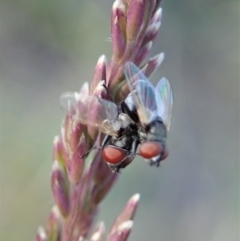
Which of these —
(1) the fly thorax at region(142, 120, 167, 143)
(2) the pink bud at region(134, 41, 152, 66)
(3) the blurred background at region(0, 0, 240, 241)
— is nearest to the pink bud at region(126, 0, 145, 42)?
(2) the pink bud at region(134, 41, 152, 66)

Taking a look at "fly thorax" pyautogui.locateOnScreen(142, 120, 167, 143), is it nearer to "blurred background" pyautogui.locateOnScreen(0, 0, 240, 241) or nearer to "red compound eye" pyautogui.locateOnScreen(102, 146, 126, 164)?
"red compound eye" pyautogui.locateOnScreen(102, 146, 126, 164)

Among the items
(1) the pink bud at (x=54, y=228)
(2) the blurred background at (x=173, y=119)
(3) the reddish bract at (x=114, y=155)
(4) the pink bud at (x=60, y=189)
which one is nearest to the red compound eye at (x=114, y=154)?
(3) the reddish bract at (x=114, y=155)

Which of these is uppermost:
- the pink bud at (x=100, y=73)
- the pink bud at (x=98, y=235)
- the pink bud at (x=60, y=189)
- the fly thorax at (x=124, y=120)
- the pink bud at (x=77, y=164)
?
the pink bud at (x=100, y=73)

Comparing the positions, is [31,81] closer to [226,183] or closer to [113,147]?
[226,183]

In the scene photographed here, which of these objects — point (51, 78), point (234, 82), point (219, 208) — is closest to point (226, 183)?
point (219, 208)

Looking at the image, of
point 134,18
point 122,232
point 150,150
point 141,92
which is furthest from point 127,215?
point 134,18

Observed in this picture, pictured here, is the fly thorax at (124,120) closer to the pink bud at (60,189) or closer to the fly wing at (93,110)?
the fly wing at (93,110)
